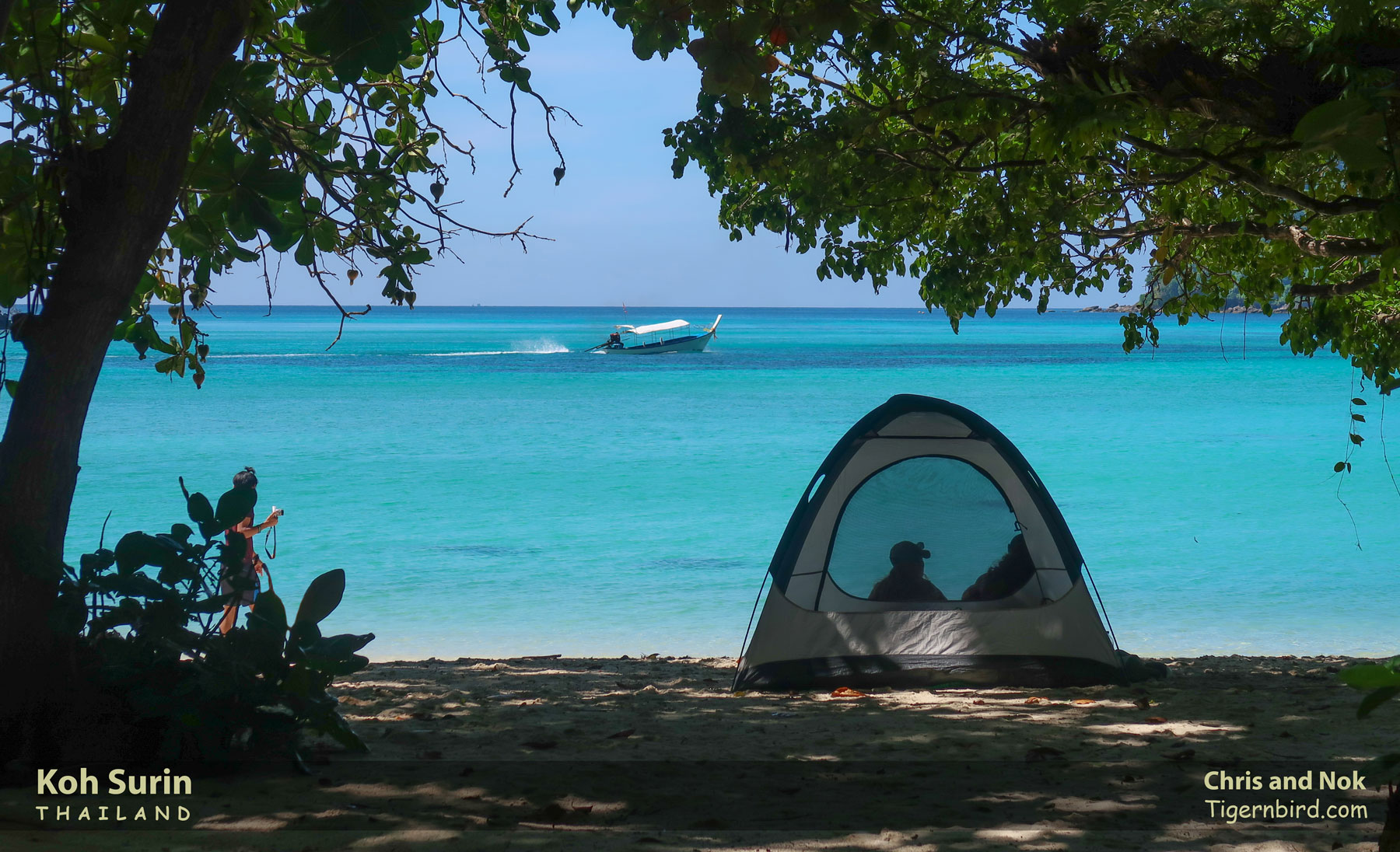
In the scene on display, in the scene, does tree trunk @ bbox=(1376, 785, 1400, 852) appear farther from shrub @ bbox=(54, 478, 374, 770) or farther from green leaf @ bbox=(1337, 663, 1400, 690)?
shrub @ bbox=(54, 478, 374, 770)

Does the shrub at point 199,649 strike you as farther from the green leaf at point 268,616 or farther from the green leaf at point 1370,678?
the green leaf at point 1370,678

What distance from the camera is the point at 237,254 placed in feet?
14.6

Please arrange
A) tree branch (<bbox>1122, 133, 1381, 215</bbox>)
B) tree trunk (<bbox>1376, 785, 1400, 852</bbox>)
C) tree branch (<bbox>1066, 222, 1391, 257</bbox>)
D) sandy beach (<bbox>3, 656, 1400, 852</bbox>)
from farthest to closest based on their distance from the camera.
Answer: tree branch (<bbox>1066, 222, 1391, 257</bbox>)
tree branch (<bbox>1122, 133, 1381, 215</bbox>)
sandy beach (<bbox>3, 656, 1400, 852</bbox>)
tree trunk (<bbox>1376, 785, 1400, 852</bbox>)

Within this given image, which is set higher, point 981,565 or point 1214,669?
point 981,565

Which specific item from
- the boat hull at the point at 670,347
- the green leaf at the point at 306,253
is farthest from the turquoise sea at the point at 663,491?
Result: the boat hull at the point at 670,347

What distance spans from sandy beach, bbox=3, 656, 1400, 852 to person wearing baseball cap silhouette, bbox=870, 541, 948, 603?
60 cm

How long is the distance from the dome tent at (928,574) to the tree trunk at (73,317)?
A: 3.68 meters

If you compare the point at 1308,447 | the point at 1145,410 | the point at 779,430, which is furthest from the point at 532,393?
the point at 1308,447

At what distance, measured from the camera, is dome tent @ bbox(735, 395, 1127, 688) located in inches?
228

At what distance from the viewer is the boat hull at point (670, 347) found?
2309 inches

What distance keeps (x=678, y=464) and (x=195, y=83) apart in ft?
54.9

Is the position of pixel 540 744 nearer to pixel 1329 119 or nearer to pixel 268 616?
pixel 268 616

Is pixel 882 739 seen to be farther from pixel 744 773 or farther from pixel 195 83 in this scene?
pixel 195 83

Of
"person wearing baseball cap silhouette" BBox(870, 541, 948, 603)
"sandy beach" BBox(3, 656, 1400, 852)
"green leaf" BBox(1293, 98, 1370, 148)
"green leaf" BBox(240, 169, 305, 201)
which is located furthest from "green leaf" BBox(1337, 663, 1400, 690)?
"person wearing baseball cap silhouette" BBox(870, 541, 948, 603)
